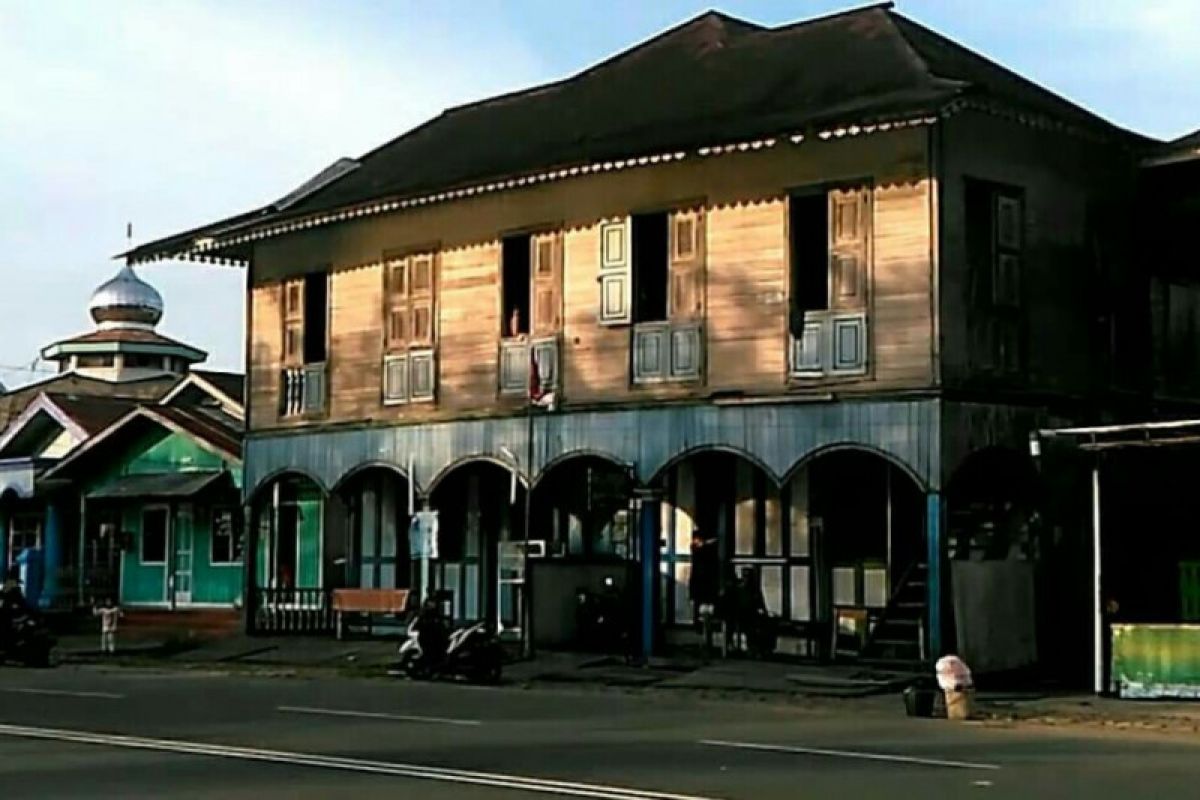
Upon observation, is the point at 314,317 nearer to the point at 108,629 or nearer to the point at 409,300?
the point at 409,300

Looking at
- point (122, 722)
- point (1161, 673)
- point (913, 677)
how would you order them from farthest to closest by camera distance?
1. point (913, 677)
2. point (1161, 673)
3. point (122, 722)

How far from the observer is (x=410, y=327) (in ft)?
97.1

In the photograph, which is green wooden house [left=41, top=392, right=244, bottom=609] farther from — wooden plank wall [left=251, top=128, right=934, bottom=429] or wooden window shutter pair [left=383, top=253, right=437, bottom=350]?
wooden window shutter pair [left=383, top=253, right=437, bottom=350]

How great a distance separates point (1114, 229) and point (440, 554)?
11217 mm

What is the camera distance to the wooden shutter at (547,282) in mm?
27219

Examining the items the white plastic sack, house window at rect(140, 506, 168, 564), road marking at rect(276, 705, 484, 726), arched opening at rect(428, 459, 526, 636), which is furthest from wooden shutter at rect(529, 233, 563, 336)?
house window at rect(140, 506, 168, 564)

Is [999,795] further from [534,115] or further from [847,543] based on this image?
[534,115]

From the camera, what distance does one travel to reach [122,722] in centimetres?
1783

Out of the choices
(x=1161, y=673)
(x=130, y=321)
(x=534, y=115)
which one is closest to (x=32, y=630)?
(x=534, y=115)

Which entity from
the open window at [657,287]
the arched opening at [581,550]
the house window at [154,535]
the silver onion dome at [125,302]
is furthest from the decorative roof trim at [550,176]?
the silver onion dome at [125,302]

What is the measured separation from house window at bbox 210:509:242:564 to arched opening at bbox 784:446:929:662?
14.3 m

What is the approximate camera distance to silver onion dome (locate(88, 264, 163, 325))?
54625 mm

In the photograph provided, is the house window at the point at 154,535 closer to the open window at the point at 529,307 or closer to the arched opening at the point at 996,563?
the open window at the point at 529,307

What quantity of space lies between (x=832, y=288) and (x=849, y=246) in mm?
550
